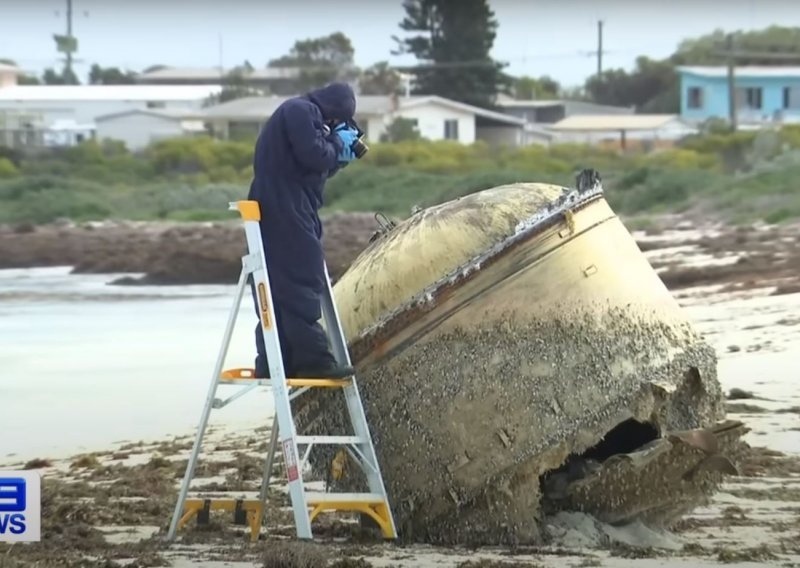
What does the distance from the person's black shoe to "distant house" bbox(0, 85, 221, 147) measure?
138ft

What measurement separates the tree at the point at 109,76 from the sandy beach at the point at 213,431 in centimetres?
4024

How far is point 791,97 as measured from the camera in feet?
176

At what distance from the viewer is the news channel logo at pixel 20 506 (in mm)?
6055

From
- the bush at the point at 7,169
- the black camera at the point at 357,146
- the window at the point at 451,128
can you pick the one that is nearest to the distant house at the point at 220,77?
the window at the point at 451,128

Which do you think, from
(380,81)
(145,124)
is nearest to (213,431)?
(380,81)

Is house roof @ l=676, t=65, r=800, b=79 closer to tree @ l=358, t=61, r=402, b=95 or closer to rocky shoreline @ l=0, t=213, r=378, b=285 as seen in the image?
tree @ l=358, t=61, r=402, b=95

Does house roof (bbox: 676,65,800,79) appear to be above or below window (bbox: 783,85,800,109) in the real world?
above

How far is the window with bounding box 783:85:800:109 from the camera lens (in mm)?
53094

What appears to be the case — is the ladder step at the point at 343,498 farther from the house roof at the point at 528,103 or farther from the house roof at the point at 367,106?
the house roof at the point at 528,103

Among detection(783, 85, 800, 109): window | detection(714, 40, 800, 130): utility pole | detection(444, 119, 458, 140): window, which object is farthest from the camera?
detection(783, 85, 800, 109): window

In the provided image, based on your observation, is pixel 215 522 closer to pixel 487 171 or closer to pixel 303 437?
pixel 303 437

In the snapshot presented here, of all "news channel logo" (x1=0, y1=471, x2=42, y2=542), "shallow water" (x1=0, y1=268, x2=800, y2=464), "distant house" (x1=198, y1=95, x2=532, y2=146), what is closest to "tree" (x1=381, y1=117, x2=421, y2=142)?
"distant house" (x1=198, y1=95, x2=532, y2=146)

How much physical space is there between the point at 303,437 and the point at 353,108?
122cm

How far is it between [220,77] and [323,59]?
46.6 ft
